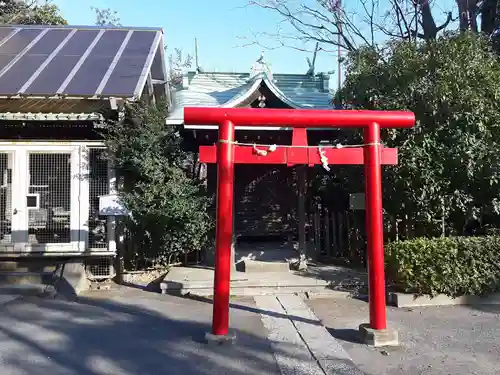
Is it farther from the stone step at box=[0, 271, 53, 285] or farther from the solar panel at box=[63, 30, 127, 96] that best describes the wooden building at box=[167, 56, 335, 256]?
the stone step at box=[0, 271, 53, 285]

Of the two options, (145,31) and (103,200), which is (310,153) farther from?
(145,31)

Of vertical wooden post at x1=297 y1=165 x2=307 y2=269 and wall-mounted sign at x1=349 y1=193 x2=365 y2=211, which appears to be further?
vertical wooden post at x1=297 y1=165 x2=307 y2=269

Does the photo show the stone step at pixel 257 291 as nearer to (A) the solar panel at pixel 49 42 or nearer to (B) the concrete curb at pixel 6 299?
(B) the concrete curb at pixel 6 299

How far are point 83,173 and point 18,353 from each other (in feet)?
15.1

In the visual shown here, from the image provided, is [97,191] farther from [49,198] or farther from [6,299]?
[6,299]

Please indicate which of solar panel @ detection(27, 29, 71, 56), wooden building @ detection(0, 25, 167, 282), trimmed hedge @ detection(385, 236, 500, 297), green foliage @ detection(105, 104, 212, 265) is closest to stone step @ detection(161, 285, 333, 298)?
green foliage @ detection(105, 104, 212, 265)

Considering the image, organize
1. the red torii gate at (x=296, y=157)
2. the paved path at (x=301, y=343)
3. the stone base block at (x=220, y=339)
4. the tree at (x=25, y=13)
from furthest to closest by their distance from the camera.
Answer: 1. the tree at (x=25, y=13)
2. the red torii gate at (x=296, y=157)
3. the stone base block at (x=220, y=339)
4. the paved path at (x=301, y=343)

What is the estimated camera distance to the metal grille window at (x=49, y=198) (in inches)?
361

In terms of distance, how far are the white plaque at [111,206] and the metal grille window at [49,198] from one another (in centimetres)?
87

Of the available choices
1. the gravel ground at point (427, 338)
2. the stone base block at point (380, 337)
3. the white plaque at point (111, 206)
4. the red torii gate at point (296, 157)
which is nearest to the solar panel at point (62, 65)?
the white plaque at point (111, 206)

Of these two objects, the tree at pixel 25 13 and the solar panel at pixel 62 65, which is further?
the tree at pixel 25 13

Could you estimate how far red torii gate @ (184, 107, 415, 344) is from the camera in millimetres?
5805

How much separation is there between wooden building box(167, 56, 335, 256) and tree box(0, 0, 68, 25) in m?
11.2

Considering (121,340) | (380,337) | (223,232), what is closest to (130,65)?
(223,232)
